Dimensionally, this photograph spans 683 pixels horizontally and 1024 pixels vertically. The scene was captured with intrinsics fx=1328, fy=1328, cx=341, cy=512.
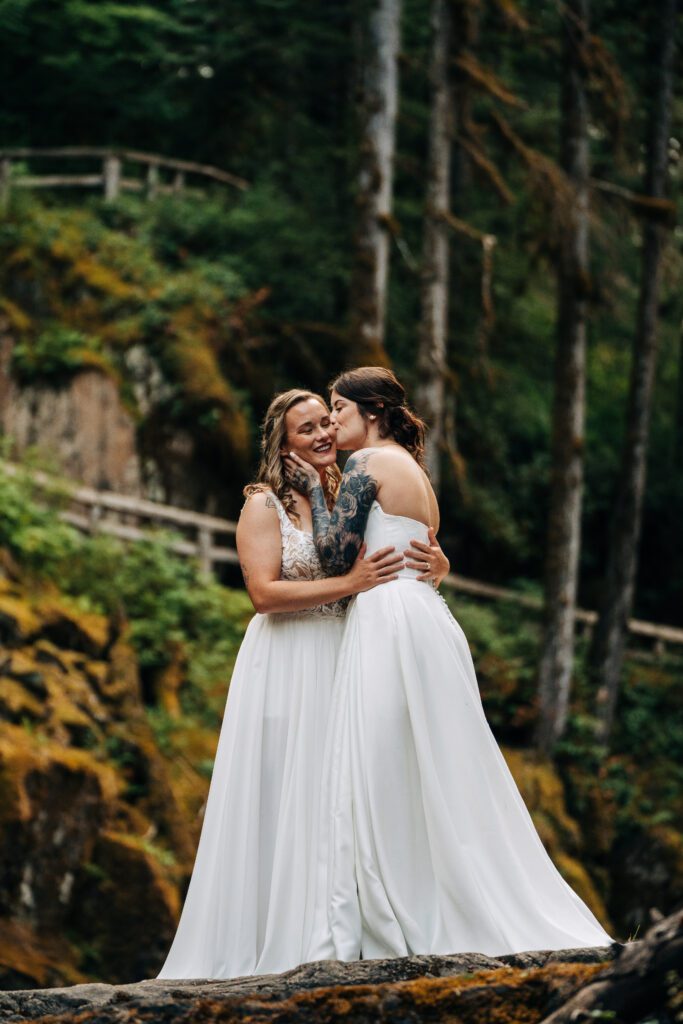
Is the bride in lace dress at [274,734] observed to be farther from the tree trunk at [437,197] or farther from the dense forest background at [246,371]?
the tree trunk at [437,197]

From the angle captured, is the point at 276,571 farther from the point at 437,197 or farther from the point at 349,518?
the point at 437,197

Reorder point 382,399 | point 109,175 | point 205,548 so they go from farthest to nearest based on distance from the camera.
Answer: point 109,175 < point 205,548 < point 382,399

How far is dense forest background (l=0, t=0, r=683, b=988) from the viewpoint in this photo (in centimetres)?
1077

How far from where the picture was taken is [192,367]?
18281 mm

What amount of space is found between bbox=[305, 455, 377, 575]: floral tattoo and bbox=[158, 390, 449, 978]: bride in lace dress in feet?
0.21

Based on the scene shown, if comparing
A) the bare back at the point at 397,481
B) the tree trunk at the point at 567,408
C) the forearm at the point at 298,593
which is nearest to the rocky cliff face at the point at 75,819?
the forearm at the point at 298,593

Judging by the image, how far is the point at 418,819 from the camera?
5379mm

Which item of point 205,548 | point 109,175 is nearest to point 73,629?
point 205,548

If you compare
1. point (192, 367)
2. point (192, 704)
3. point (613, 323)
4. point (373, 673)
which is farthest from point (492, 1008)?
Answer: point (613, 323)

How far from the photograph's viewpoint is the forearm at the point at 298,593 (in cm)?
555

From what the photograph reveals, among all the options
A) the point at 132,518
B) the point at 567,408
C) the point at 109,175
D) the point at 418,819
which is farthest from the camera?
the point at 109,175

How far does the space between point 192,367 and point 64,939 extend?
9.99 metres

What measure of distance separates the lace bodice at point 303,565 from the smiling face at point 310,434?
0.97 feet

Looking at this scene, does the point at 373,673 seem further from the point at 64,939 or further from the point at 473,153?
the point at 473,153
